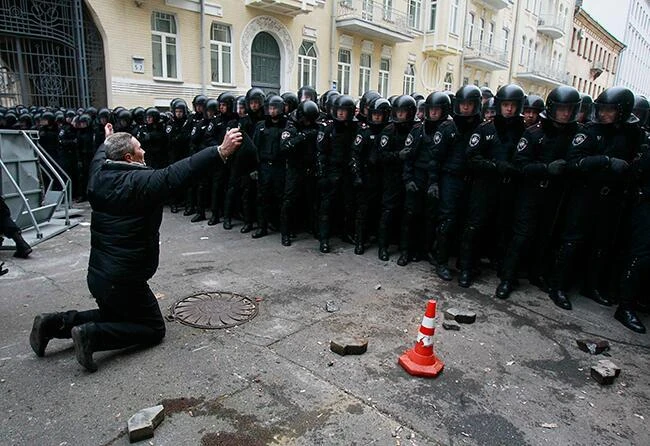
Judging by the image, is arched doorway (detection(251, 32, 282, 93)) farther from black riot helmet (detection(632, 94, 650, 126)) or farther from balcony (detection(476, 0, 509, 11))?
balcony (detection(476, 0, 509, 11))

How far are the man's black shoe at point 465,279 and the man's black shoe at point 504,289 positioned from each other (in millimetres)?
343

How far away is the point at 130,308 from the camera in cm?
338

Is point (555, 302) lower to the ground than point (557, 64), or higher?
lower

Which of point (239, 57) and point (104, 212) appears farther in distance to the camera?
point (239, 57)

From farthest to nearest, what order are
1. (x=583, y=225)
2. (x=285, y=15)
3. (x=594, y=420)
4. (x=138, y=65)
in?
(x=285, y=15), (x=138, y=65), (x=583, y=225), (x=594, y=420)

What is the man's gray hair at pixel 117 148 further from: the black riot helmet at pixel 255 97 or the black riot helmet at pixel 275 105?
the black riot helmet at pixel 255 97

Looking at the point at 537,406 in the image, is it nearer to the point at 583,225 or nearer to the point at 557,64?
the point at 583,225

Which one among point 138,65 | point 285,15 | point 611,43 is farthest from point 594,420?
point 611,43

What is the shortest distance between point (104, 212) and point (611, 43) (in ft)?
191

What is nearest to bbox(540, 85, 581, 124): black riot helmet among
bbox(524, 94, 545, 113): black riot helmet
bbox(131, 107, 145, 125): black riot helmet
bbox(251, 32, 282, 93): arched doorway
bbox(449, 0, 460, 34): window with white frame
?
bbox(524, 94, 545, 113): black riot helmet

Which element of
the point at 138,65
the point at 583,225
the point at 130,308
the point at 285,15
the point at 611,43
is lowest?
the point at 130,308

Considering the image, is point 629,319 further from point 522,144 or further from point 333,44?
point 333,44

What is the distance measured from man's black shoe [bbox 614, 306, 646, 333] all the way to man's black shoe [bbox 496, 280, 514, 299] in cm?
103

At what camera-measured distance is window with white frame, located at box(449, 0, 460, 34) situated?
25422 millimetres
